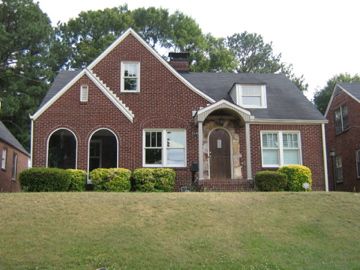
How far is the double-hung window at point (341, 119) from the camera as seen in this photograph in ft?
98.5

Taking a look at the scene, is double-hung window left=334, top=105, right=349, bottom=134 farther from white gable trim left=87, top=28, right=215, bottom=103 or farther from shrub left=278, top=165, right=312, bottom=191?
white gable trim left=87, top=28, right=215, bottom=103

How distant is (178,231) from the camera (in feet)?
46.6

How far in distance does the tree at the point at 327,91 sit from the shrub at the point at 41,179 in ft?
102

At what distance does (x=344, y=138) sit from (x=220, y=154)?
9479 millimetres

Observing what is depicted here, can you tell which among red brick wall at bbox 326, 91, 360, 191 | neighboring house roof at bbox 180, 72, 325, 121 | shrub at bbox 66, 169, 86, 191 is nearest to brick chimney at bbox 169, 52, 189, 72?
neighboring house roof at bbox 180, 72, 325, 121

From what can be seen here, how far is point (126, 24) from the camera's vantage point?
155 feet

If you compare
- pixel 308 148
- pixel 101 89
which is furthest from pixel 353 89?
pixel 101 89

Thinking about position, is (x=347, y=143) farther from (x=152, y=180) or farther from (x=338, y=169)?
(x=152, y=180)

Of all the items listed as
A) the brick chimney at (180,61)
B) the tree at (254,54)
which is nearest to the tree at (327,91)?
the tree at (254,54)

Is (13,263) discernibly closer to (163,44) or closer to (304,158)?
(304,158)

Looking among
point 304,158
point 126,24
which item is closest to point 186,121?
point 304,158

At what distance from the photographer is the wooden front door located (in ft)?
79.0

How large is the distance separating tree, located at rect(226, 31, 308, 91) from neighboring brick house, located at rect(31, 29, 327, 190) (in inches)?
1230

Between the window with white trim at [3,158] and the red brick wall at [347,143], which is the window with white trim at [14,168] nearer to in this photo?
the window with white trim at [3,158]
